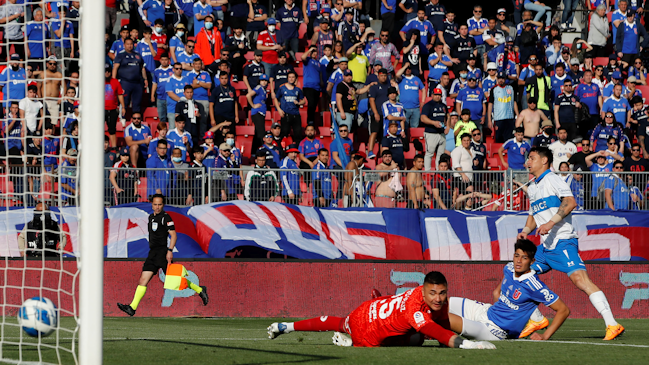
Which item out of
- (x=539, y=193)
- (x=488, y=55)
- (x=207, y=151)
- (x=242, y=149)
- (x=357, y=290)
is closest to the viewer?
(x=539, y=193)

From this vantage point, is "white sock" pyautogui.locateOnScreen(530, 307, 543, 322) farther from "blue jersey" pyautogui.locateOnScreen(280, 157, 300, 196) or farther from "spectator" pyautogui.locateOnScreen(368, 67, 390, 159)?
"spectator" pyautogui.locateOnScreen(368, 67, 390, 159)

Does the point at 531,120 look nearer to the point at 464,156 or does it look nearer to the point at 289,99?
Result: the point at 464,156

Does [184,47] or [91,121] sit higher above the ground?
[184,47]

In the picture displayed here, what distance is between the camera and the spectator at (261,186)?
1444 centimetres

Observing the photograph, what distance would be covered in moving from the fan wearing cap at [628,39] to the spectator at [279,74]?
8.92 m

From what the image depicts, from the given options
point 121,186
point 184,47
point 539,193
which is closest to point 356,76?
point 184,47

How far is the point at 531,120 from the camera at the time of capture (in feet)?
61.1

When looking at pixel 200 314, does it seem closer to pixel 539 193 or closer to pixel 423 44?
pixel 539 193

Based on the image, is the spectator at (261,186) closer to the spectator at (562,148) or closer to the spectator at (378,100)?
the spectator at (378,100)

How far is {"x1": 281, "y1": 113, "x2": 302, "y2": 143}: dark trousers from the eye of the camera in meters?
18.4

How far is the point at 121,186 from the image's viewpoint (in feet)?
46.6

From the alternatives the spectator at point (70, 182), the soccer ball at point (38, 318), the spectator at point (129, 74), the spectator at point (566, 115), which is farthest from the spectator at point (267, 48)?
the soccer ball at point (38, 318)

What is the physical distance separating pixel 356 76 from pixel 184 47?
402cm

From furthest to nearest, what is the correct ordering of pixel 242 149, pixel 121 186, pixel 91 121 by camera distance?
pixel 242 149 → pixel 121 186 → pixel 91 121
